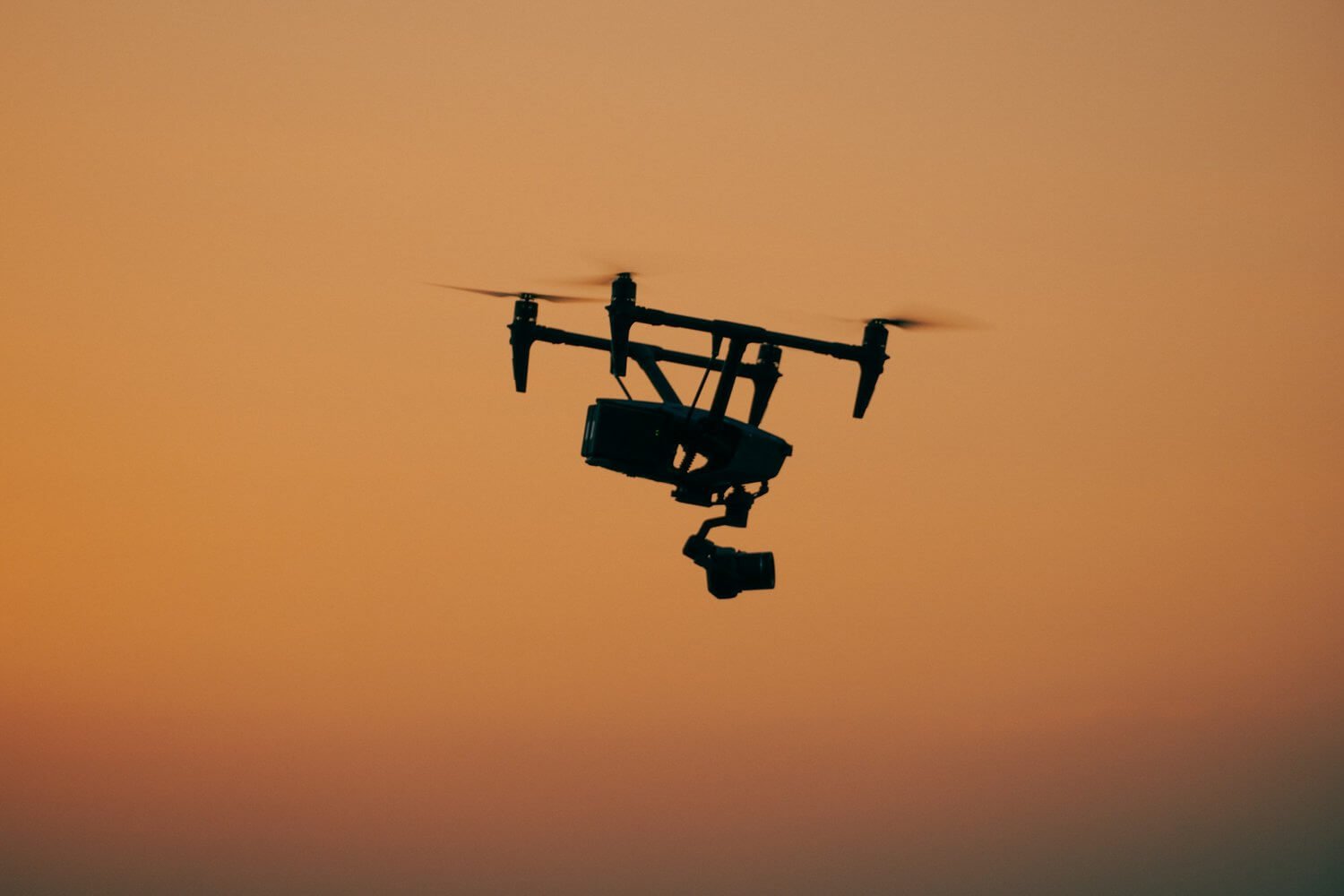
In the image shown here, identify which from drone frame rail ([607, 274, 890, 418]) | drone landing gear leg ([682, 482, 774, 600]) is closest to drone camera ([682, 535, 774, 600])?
drone landing gear leg ([682, 482, 774, 600])

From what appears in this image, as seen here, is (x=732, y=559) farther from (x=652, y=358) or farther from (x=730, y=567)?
(x=652, y=358)

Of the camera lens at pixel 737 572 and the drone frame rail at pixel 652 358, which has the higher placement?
the drone frame rail at pixel 652 358

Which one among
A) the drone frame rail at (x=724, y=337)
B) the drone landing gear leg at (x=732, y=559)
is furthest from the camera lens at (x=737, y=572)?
the drone frame rail at (x=724, y=337)

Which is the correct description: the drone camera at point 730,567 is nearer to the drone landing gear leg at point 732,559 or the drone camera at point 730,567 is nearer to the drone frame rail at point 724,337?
the drone landing gear leg at point 732,559

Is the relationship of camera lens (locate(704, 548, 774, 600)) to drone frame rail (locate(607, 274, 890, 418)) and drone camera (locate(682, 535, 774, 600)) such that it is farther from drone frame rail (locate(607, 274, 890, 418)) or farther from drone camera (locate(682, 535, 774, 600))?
drone frame rail (locate(607, 274, 890, 418))

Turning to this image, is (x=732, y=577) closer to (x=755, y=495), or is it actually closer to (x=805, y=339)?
(x=755, y=495)

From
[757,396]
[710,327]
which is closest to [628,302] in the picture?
[710,327]
